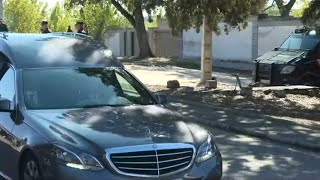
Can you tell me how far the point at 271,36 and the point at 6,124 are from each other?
24231mm

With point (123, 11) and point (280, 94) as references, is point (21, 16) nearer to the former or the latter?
point (123, 11)

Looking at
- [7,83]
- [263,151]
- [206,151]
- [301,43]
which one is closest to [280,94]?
[301,43]

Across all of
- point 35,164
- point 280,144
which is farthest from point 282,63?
point 35,164

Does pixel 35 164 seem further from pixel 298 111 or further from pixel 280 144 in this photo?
pixel 298 111

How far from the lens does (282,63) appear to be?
56.9 feet

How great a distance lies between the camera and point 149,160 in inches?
195

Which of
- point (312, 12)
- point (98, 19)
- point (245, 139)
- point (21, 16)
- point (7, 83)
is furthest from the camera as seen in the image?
point (21, 16)

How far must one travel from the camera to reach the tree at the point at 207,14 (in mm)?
16344

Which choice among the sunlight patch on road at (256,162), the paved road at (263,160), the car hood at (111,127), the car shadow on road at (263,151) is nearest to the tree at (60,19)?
the car shadow on road at (263,151)

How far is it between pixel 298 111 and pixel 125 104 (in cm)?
789

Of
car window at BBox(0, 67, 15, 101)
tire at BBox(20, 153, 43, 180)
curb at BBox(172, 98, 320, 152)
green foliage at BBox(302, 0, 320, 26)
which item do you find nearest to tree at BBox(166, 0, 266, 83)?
green foliage at BBox(302, 0, 320, 26)

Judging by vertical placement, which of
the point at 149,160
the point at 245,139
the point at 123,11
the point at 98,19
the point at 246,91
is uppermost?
the point at 123,11

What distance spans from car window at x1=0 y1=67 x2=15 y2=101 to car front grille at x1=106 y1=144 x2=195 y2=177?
1782 mm

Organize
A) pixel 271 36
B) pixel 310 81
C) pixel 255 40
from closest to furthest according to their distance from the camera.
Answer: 1. pixel 310 81
2. pixel 271 36
3. pixel 255 40
